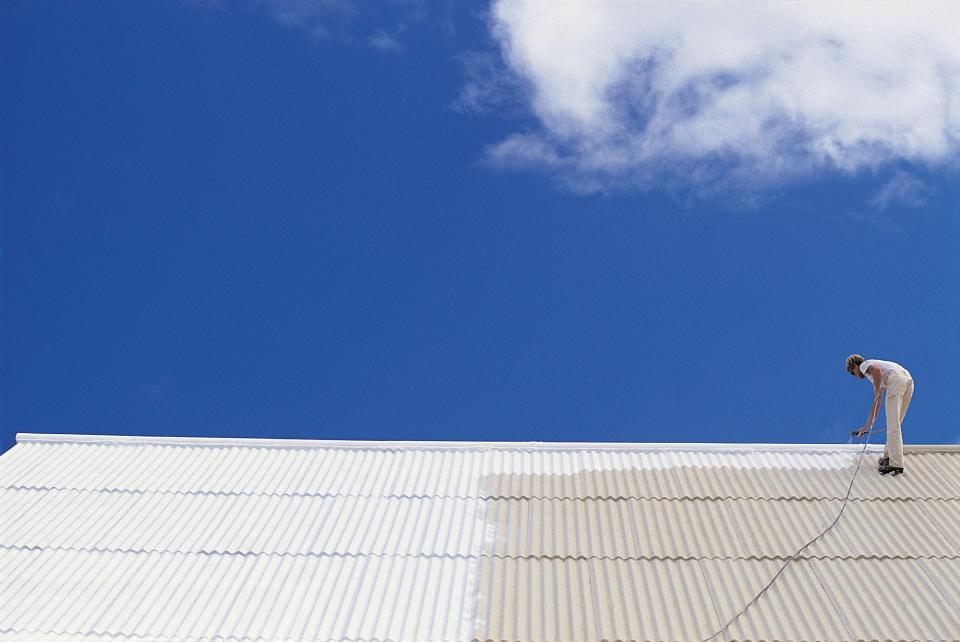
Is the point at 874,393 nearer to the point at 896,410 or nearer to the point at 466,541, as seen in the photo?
the point at 896,410

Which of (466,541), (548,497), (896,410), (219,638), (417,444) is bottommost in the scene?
(219,638)

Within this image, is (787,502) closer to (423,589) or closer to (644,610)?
(644,610)

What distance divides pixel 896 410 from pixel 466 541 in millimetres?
4946

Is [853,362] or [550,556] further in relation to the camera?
[853,362]

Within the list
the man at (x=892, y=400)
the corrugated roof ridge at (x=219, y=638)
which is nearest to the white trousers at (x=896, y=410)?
the man at (x=892, y=400)

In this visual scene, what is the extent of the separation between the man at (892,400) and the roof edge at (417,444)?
0.67 meters

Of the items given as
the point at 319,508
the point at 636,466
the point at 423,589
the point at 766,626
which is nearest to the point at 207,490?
the point at 319,508

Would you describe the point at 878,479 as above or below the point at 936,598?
above

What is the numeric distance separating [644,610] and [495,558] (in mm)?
1437

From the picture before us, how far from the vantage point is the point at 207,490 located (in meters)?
9.18

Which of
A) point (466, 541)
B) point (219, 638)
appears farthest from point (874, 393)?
point (219, 638)

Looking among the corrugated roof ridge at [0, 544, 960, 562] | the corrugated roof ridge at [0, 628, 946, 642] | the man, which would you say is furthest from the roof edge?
the corrugated roof ridge at [0, 628, 946, 642]

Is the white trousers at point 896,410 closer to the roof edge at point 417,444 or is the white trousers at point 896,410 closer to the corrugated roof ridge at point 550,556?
the roof edge at point 417,444

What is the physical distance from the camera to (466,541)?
26.2 feet
